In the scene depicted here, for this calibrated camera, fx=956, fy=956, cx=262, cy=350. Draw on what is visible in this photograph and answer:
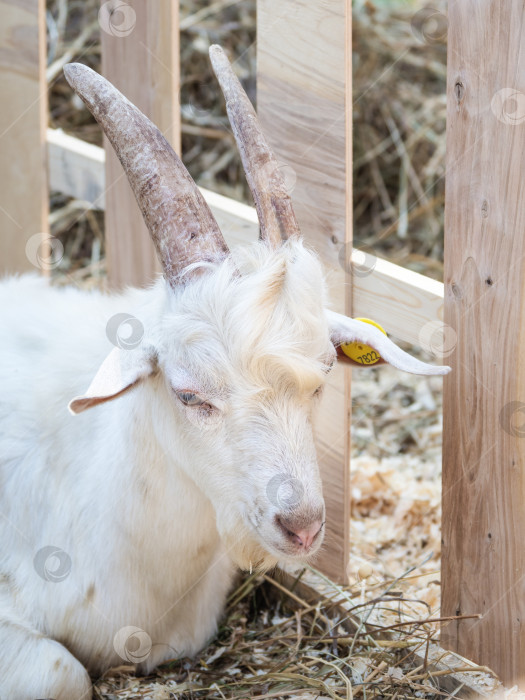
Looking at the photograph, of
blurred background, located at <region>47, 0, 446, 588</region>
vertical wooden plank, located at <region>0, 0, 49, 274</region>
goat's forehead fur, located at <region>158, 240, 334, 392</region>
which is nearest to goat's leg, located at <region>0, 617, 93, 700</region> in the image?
goat's forehead fur, located at <region>158, 240, 334, 392</region>

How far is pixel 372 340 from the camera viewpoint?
8.68ft

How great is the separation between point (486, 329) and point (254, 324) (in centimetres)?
67

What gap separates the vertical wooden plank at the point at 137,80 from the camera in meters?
3.75

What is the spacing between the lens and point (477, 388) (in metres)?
2.71

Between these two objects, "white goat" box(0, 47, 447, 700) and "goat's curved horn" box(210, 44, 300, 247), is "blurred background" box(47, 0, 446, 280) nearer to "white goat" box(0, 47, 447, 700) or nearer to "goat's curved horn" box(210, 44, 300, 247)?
"white goat" box(0, 47, 447, 700)

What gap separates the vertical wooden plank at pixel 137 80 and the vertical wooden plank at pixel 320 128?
23.8 inches

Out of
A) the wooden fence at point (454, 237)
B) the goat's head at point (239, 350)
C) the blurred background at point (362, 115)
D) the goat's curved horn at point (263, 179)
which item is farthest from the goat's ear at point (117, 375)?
the blurred background at point (362, 115)

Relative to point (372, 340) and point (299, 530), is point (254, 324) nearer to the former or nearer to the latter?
point (372, 340)

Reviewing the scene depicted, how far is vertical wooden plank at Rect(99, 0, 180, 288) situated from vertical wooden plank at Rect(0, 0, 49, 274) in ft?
1.89

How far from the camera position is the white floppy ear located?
2.55 meters

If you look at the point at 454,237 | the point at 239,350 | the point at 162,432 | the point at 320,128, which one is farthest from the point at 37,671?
the point at 320,128

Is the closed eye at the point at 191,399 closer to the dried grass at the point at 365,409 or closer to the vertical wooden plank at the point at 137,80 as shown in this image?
the dried grass at the point at 365,409

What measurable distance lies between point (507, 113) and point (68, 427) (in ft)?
5.37

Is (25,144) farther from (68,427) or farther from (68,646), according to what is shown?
(68,646)
